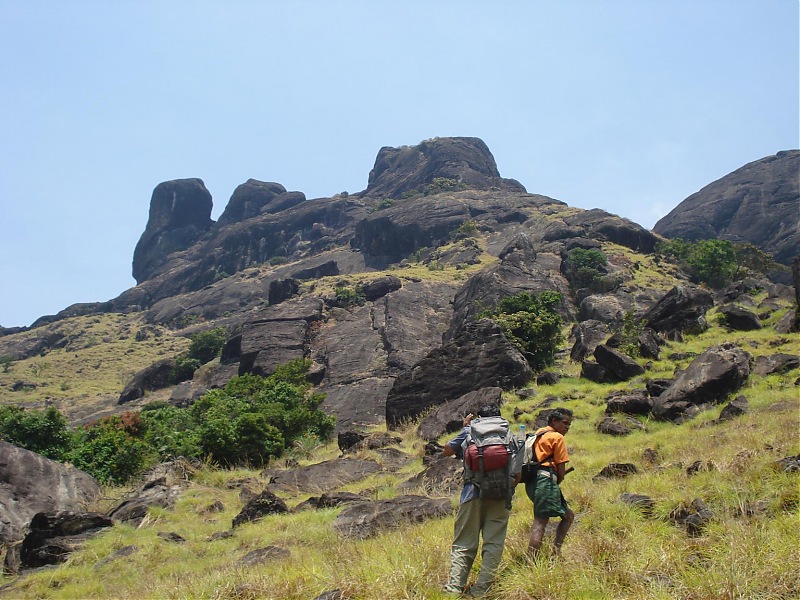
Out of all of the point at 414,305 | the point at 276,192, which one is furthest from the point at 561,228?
the point at 276,192

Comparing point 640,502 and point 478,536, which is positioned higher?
point 478,536

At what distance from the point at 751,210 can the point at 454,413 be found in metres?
107

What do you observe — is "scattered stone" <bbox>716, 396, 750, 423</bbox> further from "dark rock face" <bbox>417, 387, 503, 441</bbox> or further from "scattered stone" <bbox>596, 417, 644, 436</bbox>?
"dark rock face" <bbox>417, 387, 503, 441</bbox>

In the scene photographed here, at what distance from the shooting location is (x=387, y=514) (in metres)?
8.94

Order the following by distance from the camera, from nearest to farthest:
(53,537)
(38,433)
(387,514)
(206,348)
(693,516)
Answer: (693,516), (387,514), (53,537), (38,433), (206,348)

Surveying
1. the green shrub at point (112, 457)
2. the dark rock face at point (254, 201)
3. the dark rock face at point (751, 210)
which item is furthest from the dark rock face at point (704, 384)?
the dark rock face at point (254, 201)

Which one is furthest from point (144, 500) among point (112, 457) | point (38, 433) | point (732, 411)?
point (732, 411)

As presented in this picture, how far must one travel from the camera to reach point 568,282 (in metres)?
57.5

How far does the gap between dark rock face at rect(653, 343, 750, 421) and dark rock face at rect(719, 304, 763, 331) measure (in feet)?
28.2

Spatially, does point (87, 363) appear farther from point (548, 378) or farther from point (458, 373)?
point (548, 378)

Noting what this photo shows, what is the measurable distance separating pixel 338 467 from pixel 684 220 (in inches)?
4510

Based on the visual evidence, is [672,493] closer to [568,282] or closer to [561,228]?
[568,282]

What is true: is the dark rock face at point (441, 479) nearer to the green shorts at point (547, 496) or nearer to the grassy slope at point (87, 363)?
the green shorts at point (547, 496)

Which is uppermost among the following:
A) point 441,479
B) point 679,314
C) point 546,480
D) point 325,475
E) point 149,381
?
point 149,381
